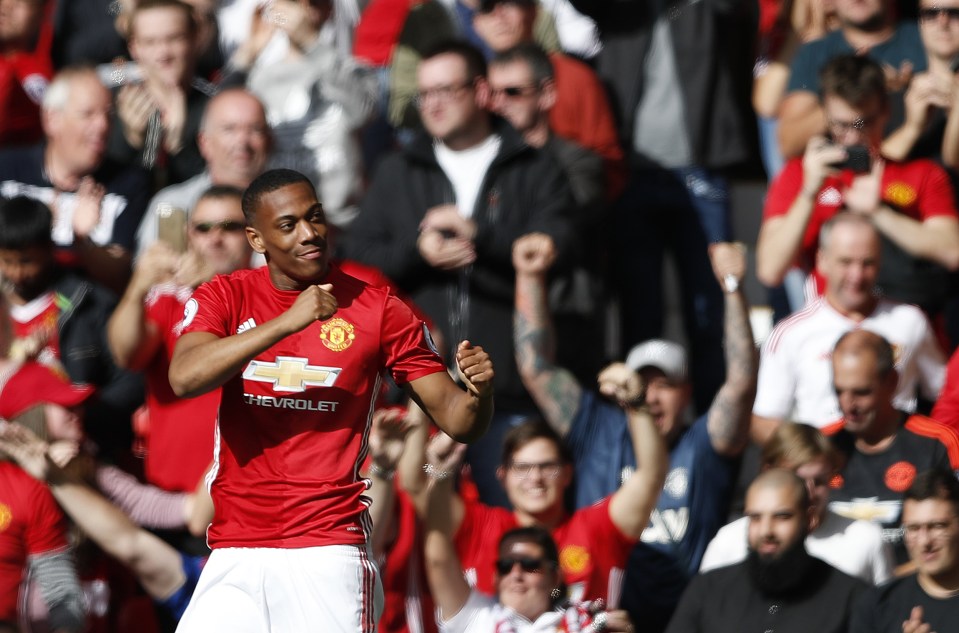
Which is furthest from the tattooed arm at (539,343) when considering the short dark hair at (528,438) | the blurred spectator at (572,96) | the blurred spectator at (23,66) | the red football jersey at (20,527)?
the blurred spectator at (23,66)

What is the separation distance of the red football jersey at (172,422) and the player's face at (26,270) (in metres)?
0.62

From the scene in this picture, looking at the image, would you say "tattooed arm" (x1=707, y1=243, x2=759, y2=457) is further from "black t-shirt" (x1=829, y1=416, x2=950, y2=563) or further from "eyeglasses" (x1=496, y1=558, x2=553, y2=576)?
"eyeglasses" (x1=496, y1=558, x2=553, y2=576)

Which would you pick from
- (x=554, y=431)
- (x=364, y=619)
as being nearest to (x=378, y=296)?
(x=364, y=619)

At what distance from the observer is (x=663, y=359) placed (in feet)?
27.7

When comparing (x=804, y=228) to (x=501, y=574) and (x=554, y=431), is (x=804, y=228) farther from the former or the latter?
(x=501, y=574)

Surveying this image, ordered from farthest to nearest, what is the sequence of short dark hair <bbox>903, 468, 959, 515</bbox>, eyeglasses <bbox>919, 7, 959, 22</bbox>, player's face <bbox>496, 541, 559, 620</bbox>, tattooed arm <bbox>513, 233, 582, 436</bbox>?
eyeglasses <bbox>919, 7, 959, 22</bbox>
tattooed arm <bbox>513, 233, 582, 436</bbox>
player's face <bbox>496, 541, 559, 620</bbox>
short dark hair <bbox>903, 468, 959, 515</bbox>

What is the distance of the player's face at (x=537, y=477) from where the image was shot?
7.93m

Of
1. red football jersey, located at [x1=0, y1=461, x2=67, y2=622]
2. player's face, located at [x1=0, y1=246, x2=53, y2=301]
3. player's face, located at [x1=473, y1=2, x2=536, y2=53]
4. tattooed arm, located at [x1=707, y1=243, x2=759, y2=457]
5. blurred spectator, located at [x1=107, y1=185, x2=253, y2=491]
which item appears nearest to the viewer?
red football jersey, located at [x1=0, y1=461, x2=67, y2=622]

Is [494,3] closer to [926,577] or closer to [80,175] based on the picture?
[80,175]

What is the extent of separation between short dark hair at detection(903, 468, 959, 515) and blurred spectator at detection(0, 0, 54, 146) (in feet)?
19.3

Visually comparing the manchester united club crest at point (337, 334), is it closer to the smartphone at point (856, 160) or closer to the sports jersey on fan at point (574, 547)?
the sports jersey on fan at point (574, 547)

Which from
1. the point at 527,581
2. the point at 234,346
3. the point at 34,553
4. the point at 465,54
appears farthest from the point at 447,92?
the point at 234,346

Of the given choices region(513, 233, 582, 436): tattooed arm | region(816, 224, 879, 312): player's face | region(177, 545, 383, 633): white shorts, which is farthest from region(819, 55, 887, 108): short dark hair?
region(177, 545, 383, 633): white shorts

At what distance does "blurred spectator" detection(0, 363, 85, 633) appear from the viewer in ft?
25.3
